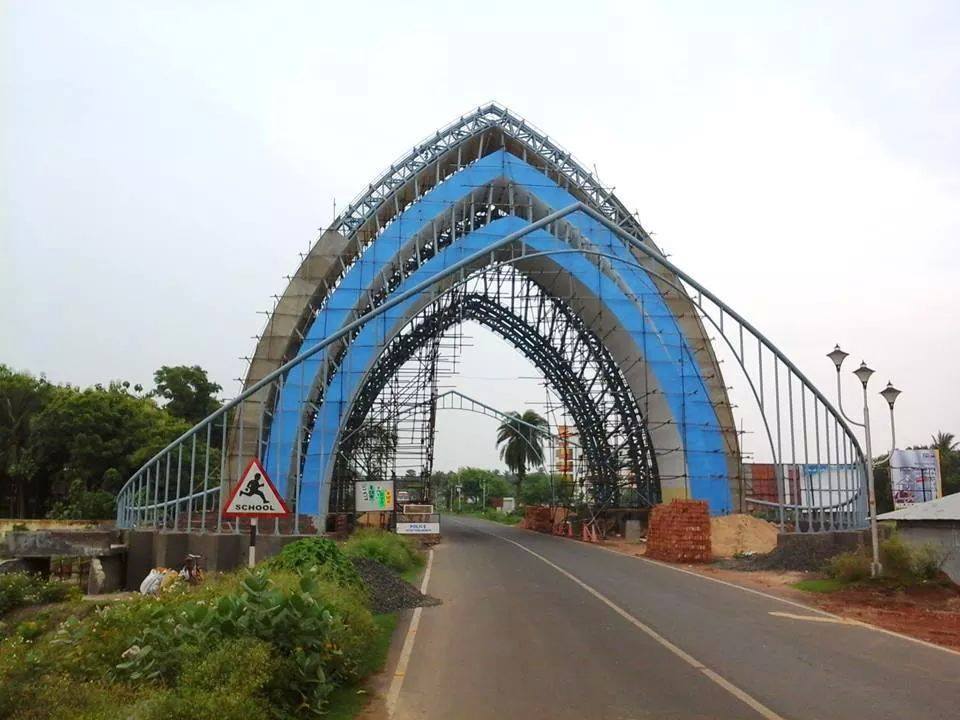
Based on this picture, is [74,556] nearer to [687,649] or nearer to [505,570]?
[505,570]

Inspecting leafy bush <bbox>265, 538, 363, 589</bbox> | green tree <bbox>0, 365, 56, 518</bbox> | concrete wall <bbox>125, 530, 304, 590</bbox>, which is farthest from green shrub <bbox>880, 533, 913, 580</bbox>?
green tree <bbox>0, 365, 56, 518</bbox>

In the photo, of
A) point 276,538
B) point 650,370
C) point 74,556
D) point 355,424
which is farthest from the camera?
point 355,424

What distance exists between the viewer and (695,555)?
26.0m

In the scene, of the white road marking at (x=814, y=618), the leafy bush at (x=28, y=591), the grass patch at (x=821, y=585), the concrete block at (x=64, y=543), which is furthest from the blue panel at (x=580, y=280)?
the white road marking at (x=814, y=618)

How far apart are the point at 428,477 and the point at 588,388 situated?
10.3 metres

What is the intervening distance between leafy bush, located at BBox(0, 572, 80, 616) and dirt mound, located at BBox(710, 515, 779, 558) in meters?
18.7

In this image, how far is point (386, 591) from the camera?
15.6 metres

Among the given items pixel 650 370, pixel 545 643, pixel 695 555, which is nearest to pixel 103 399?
pixel 650 370

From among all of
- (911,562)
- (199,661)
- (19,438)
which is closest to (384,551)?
(911,562)

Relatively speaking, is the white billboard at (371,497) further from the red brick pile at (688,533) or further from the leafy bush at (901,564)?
the leafy bush at (901,564)

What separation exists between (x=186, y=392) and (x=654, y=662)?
56096 millimetres

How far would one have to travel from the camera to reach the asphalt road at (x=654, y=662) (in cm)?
805

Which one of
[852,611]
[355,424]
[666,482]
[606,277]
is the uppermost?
[606,277]

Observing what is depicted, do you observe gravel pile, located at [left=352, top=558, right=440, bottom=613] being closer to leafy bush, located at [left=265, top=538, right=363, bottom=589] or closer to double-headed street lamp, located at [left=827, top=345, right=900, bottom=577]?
leafy bush, located at [left=265, top=538, right=363, bottom=589]
